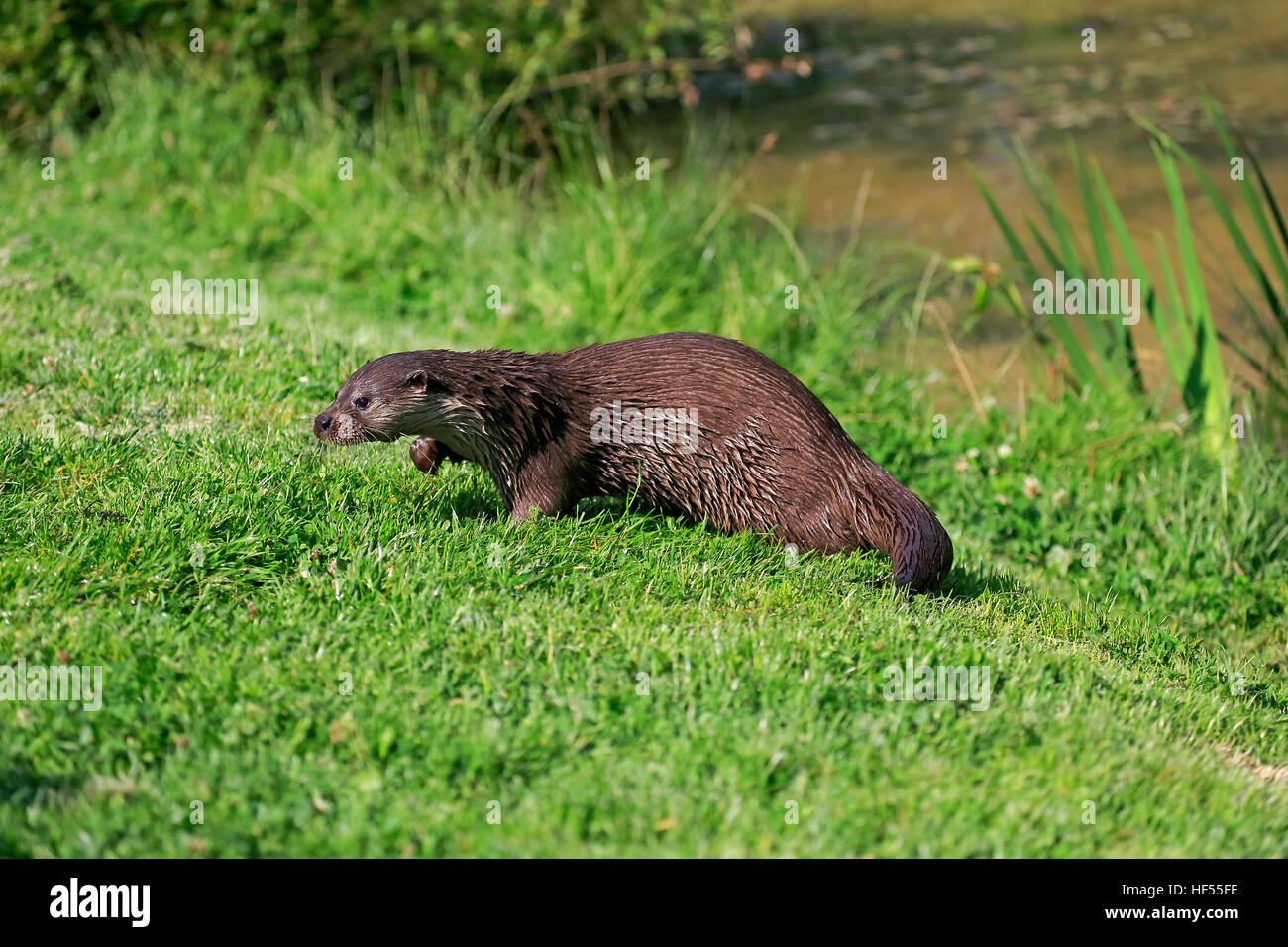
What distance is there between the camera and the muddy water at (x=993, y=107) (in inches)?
404

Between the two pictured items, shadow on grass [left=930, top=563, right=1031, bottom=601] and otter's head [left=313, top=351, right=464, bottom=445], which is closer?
otter's head [left=313, top=351, right=464, bottom=445]

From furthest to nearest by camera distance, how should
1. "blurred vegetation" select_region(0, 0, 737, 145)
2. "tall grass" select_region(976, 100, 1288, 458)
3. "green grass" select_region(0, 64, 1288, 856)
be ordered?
"blurred vegetation" select_region(0, 0, 737, 145), "tall grass" select_region(976, 100, 1288, 458), "green grass" select_region(0, 64, 1288, 856)

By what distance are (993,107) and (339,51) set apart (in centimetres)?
649

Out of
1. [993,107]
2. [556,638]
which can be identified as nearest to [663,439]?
[556,638]

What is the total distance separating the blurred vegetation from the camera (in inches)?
380

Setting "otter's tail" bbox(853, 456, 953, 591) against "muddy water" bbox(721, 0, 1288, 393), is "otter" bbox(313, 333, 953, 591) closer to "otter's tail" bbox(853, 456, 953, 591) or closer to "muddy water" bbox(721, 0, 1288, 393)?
"otter's tail" bbox(853, 456, 953, 591)

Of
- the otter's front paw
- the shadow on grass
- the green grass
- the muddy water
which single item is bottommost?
the shadow on grass

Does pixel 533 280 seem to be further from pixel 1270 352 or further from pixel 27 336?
pixel 1270 352

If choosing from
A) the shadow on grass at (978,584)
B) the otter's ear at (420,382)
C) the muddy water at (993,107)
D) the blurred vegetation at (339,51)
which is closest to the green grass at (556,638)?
the shadow on grass at (978,584)

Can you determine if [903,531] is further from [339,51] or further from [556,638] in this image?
[339,51]

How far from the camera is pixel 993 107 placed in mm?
12875

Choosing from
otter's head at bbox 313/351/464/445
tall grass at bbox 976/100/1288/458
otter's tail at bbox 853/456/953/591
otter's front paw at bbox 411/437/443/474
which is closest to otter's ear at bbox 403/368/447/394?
otter's head at bbox 313/351/464/445

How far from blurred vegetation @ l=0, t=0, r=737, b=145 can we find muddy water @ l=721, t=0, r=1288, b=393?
5.86ft

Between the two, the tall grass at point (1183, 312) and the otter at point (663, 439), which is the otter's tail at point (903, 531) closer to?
the otter at point (663, 439)
